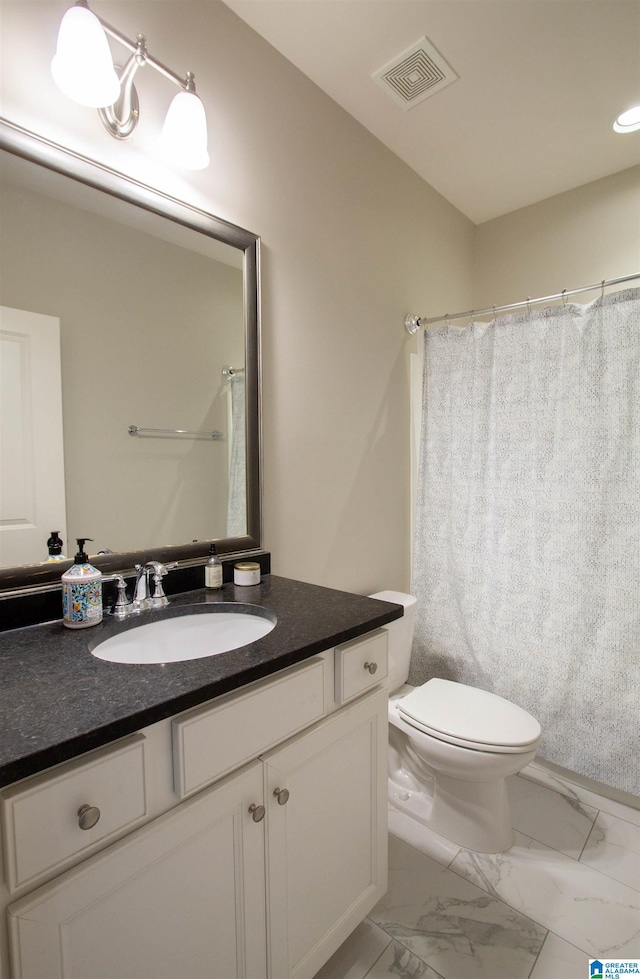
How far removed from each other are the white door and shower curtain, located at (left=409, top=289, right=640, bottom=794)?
Result: 158cm

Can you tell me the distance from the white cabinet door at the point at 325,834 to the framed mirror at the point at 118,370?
0.61m

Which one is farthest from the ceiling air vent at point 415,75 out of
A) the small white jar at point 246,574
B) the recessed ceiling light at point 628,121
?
the small white jar at point 246,574

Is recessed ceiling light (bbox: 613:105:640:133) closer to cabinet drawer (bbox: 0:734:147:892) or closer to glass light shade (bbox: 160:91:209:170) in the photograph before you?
glass light shade (bbox: 160:91:209:170)

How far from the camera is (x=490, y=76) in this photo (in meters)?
1.66

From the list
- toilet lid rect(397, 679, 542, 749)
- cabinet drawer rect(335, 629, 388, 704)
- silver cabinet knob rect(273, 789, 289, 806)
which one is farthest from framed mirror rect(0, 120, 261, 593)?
toilet lid rect(397, 679, 542, 749)

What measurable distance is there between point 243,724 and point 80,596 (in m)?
0.46

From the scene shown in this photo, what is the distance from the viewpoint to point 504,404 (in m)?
2.02

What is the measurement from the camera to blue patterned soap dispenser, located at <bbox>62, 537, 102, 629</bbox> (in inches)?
40.2

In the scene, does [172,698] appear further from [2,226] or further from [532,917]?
[532,917]

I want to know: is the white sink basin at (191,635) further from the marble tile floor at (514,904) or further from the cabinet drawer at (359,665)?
the marble tile floor at (514,904)

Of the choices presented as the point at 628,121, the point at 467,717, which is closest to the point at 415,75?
the point at 628,121

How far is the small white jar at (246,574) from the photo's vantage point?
1.36 metres

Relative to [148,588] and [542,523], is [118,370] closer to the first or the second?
[148,588]

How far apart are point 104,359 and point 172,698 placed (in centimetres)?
84
